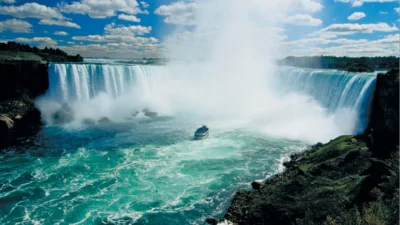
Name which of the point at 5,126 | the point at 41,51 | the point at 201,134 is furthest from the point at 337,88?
the point at 41,51

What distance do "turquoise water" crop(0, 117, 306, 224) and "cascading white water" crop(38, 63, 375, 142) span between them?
545cm

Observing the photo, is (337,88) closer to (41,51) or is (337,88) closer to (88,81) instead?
(88,81)

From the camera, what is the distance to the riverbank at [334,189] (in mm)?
8875

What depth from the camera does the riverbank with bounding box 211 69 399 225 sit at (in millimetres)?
8875

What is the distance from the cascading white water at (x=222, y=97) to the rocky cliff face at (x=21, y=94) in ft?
3.82

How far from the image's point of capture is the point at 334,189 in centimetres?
1155

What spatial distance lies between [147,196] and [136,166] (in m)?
4.31

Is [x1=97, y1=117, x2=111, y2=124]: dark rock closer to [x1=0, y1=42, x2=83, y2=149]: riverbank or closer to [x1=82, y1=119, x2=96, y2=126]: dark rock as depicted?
[x1=82, y1=119, x2=96, y2=126]: dark rock

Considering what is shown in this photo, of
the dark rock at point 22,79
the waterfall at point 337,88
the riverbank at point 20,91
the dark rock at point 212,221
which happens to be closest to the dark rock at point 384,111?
the waterfall at point 337,88

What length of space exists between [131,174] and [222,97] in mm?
27821

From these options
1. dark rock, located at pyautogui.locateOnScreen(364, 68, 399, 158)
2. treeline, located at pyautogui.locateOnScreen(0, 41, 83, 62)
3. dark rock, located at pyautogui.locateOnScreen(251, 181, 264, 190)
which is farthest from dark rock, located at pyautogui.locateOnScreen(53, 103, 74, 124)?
dark rock, located at pyautogui.locateOnScreen(364, 68, 399, 158)

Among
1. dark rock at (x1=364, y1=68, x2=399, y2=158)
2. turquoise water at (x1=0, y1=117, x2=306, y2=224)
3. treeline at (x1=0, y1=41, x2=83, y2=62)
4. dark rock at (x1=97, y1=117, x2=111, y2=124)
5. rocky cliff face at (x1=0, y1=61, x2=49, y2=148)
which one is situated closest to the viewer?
turquoise water at (x1=0, y1=117, x2=306, y2=224)

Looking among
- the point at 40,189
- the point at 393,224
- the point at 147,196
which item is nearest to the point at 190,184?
the point at 147,196

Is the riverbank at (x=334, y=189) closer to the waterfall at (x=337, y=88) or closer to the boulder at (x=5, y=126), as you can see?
the waterfall at (x=337, y=88)
